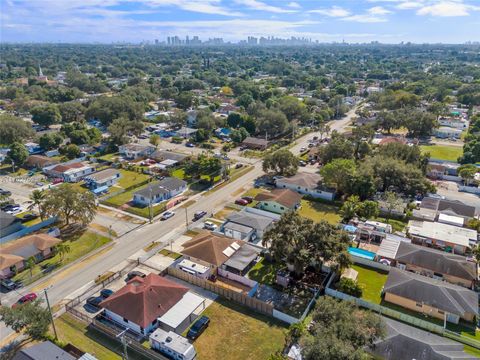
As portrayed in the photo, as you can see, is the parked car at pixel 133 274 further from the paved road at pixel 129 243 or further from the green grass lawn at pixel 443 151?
the green grass lawn at pixel 443 151

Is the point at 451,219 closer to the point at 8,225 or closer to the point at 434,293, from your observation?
the point at 434,293

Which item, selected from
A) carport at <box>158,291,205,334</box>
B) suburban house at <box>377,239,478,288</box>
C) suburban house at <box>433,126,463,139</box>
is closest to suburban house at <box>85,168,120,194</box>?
carport at <box>158,291,205,334</box>

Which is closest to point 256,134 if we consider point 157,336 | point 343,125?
point 343,125

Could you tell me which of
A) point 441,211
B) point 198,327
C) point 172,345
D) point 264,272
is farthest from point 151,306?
point 441,211

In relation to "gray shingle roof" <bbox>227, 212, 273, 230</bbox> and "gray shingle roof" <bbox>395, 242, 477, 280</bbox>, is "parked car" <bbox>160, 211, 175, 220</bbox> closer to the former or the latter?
"gray shingle roof" <bbox>227, 212, 273, 230</bbox>

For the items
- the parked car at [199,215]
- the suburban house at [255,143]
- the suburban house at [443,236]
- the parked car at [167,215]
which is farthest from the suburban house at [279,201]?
the suburban house at [255,143]

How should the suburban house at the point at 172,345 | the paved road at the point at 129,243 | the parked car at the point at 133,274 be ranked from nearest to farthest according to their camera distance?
the suburban house at the point at 172,345
the paved road at the point at 129,243
the parked car at the point at 133,274
